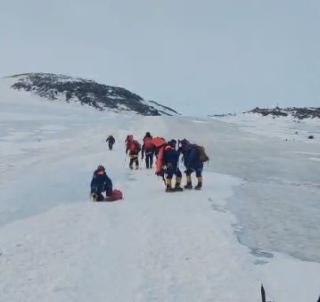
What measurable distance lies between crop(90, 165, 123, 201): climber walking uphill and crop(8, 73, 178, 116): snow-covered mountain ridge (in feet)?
221

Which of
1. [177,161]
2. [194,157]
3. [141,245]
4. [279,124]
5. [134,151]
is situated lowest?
[279,124]

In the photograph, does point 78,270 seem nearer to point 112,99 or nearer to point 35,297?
point 35,297

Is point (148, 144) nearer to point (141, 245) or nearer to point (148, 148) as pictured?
point (148, 148)

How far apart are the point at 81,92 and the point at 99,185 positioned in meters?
81.1

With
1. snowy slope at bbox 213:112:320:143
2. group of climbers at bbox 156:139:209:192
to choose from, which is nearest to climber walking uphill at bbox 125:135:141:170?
group of climbers at bbox 156:139:209:192

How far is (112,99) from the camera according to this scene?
93500mm

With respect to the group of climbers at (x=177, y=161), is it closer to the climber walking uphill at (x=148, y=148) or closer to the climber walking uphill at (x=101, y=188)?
the climber walking uphill at (x=101, y=188)

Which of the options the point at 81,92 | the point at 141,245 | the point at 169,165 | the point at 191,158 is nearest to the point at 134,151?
the point at 191,158

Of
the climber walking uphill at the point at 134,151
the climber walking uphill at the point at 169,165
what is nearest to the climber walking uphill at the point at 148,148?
the climber walking uphill at the point at 134,151

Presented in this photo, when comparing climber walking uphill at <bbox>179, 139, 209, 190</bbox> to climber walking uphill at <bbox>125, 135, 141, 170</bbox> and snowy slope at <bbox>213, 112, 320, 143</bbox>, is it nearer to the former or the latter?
climber walking uphill at <bbox>125, 135, 141, 170</bbox>

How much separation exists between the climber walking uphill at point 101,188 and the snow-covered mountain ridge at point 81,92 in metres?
67.4

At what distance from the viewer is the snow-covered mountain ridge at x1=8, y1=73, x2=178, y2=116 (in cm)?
8700

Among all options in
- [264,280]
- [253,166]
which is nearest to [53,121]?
[253,166]

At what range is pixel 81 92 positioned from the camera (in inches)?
3696
